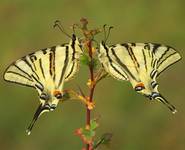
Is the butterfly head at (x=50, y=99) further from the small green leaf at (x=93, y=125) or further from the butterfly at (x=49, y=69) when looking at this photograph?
the small green leaf at (x=93, y=125)

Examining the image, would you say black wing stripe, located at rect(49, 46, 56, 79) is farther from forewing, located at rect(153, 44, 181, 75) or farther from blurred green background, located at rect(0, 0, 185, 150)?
blurred green background, located at rect(0, 0, 185, 150)

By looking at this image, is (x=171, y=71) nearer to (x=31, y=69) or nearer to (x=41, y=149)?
(x=41, y=149)

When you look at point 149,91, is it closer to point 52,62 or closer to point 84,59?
point 84,59

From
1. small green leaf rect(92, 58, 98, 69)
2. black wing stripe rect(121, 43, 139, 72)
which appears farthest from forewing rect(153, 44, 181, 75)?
small green leaf rect(92, 58, 98, 69)

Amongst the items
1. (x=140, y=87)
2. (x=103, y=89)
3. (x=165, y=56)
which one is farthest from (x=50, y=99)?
(x=103, y=89)

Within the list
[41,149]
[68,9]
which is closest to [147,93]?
[41,149]

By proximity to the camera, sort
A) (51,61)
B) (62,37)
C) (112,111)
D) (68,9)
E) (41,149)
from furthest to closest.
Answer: (68,9), (62,37), (112,111), (41,149), (51,61)
